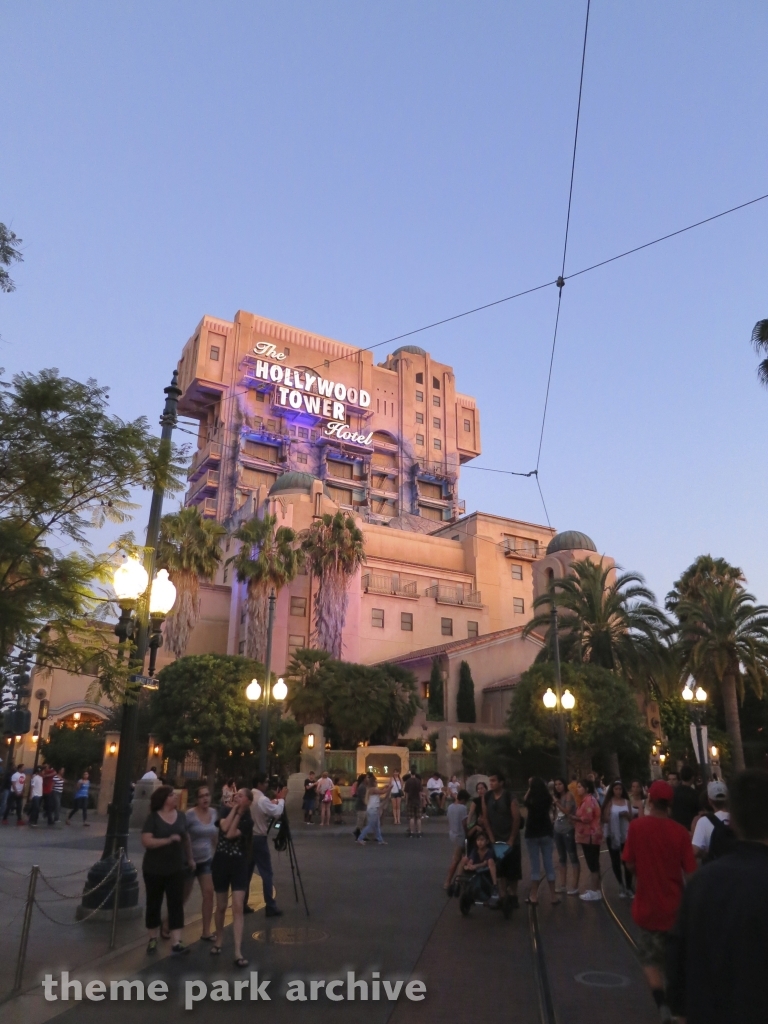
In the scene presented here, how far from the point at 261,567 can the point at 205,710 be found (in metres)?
10.3

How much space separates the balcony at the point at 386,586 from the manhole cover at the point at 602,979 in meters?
44.7

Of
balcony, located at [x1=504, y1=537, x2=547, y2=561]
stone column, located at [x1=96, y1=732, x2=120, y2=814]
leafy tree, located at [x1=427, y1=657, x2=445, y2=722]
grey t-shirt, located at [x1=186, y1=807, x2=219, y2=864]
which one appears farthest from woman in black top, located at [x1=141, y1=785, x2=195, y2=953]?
balcony, located at [x1=504, y1=537, x2=547, y2=561]

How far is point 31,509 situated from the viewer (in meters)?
9.51

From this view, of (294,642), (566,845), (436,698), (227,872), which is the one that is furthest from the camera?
(294,642)

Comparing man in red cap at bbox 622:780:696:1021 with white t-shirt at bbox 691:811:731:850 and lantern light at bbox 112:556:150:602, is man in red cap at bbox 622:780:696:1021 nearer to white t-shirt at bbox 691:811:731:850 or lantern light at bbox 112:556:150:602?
white t-shirt at bbox 691:811:731:850

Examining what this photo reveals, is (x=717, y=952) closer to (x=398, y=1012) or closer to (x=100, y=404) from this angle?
(x=398, y=1012)

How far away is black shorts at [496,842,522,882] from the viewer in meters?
10.0

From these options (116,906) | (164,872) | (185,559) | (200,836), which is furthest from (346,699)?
(164,872)

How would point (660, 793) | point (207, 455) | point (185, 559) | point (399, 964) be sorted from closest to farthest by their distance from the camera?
point (660, 793) < point (399, 964) < point (185, 559) < point (207, 455)

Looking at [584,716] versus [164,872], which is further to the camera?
[584,716]

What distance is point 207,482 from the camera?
7581 centimetres

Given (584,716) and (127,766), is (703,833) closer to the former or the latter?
(127,766)

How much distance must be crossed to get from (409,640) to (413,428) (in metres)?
41.8

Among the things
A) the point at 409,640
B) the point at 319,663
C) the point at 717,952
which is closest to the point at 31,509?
the point at 717,952
